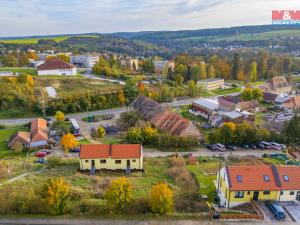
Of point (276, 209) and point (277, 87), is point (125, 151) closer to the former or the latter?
point (276, 209)

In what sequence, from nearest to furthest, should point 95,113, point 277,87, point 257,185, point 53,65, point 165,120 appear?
point 257,185 < point 165,120 < point 95,113 < point 277,87 < point 53,65

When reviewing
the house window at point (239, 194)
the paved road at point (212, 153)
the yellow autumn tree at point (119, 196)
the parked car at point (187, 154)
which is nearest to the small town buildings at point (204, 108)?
the paved road at point (212, 153)

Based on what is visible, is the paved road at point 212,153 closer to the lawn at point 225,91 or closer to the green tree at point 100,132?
the green tree at point 100,132

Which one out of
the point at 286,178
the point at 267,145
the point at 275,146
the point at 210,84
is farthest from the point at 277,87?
the point at 286,178

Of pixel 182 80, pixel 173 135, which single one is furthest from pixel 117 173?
pixel 182 80

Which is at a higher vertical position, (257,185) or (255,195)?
(257,185)

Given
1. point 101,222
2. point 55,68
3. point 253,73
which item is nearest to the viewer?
point 101,222

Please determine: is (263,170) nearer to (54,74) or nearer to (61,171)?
(61,171)
